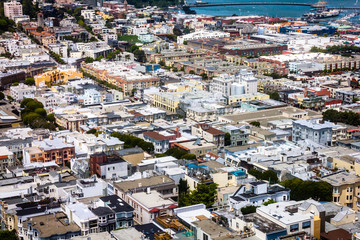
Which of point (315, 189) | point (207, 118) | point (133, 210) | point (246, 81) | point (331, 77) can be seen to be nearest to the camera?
point (133, 210)

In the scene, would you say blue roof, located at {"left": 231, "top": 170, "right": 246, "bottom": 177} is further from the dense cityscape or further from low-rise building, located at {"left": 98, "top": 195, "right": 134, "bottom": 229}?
low-rise building, located at {"left": 98, "top": 195, "right": 134, "bottom": 229}

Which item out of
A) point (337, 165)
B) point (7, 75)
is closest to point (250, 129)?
point (337, 165)

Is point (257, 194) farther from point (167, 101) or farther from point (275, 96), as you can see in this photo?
point (275, 96)

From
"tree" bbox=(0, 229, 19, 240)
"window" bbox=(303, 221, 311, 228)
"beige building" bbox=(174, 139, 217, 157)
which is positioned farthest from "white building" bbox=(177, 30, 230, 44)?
"window" bbox=(303, 221, 311, 228)

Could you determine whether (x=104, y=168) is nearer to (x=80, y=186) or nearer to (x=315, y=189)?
(x=80, y=186)

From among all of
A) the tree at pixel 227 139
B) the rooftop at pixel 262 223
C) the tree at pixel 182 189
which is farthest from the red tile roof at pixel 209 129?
the rooftop at pixel 262 223

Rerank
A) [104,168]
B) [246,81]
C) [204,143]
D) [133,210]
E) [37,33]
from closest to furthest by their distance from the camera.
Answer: [133,210], [104,168], [204,143], [246,81], [37,33]
